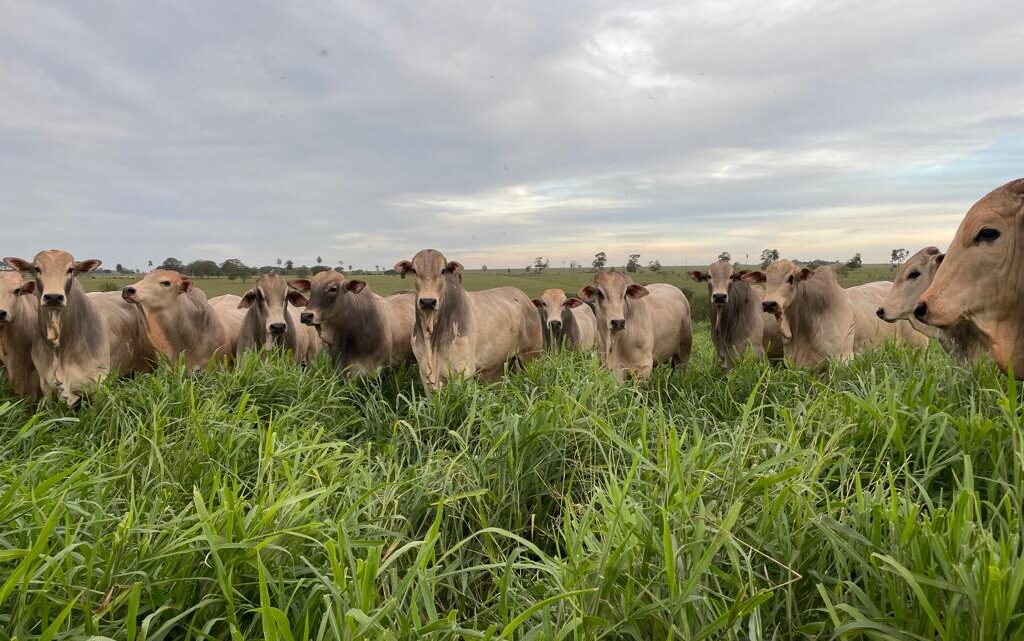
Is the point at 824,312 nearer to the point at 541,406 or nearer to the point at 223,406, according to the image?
the point at 541,406

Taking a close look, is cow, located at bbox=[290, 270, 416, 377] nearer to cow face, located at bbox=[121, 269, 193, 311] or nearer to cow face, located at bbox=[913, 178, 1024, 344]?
cow face, located at bbox=[121, 269, 193, 311]

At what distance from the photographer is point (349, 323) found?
8039 mm

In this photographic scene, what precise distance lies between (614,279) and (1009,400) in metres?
5.23

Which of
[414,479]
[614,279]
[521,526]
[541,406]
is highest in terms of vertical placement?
[614,279]

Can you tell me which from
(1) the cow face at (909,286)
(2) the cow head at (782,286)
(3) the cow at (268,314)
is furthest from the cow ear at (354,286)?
(1) the cow face at (909,286)

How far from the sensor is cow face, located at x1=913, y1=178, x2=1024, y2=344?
11.5ft

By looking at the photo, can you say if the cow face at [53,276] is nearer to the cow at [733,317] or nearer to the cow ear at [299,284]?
the cow ear at [299,284]

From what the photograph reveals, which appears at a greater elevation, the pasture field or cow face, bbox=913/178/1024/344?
cow face, bbox=913/178/1024/344

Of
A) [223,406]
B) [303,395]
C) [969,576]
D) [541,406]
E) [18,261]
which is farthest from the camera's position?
[18,261]

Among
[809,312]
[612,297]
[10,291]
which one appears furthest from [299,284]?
[809,312]

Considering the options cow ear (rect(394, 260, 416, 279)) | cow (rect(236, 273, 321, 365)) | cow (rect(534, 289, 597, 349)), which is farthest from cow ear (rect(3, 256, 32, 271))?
cow (rect(534, 289, 597, 349))

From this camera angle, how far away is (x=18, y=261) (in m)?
7.14

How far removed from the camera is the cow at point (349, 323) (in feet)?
26.0

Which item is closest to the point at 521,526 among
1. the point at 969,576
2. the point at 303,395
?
the point at 969,576
